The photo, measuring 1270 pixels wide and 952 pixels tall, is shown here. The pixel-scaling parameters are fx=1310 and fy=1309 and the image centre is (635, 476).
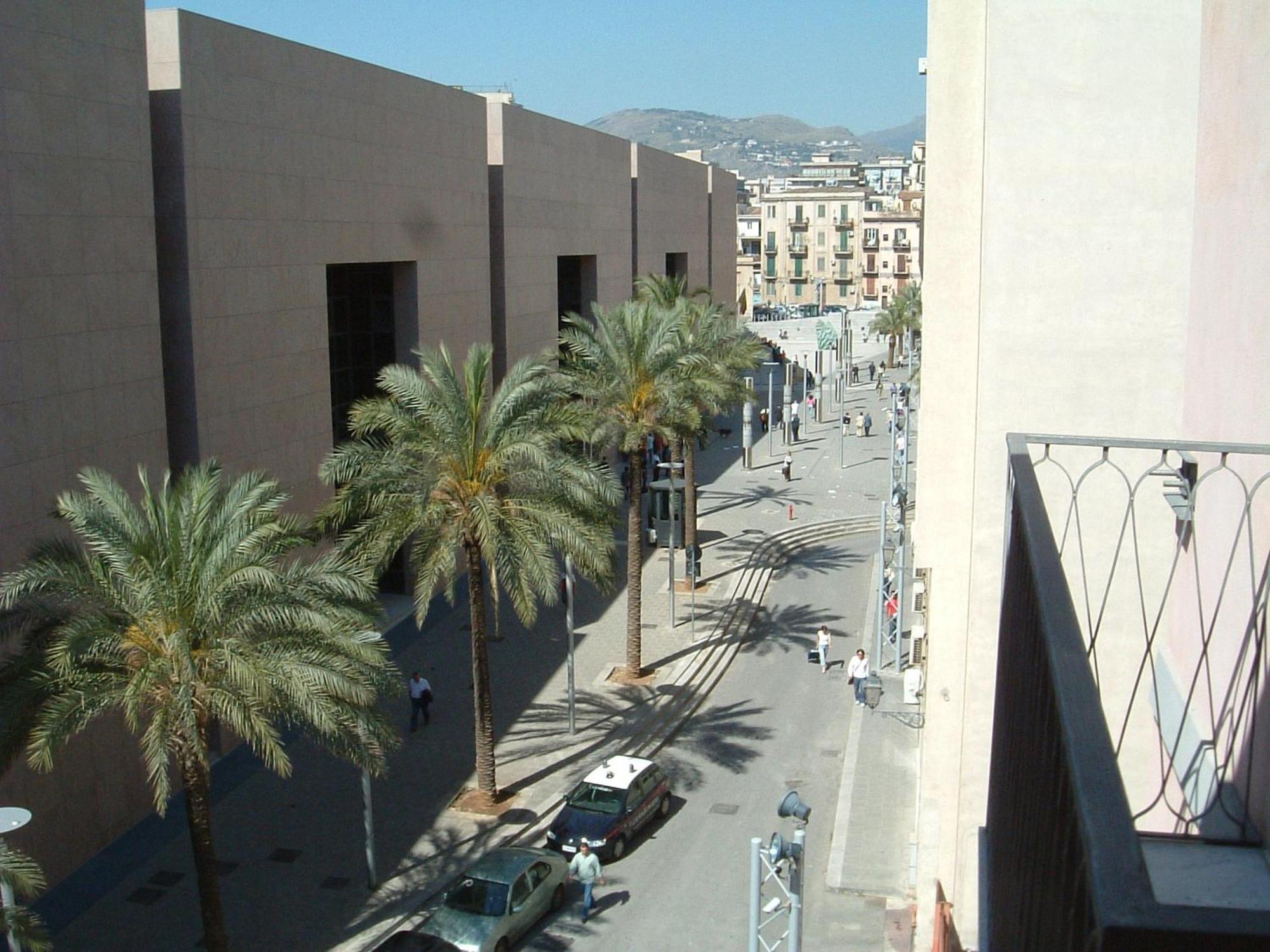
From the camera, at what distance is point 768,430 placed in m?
51.2

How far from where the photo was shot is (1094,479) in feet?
32.2

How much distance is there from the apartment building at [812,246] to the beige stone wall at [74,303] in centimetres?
9741

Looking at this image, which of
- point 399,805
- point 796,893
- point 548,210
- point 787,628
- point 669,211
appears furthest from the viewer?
point 669,211

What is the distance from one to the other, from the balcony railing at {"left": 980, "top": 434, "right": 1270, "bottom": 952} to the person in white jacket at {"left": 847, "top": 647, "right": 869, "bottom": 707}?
12.5 m

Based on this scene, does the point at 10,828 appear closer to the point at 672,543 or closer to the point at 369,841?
the point at 369,841

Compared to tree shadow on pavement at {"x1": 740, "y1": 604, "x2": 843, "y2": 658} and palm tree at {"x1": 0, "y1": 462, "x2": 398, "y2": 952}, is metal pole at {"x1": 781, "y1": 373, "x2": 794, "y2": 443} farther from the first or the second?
palm tree at {"x1": 0, "y1": 462, "x2": 398, "y2": 952}

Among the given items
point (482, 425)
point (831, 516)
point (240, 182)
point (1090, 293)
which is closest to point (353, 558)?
point (482, 425)

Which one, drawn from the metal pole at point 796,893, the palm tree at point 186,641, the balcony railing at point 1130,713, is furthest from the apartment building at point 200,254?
the balcony railing at point 1130,713

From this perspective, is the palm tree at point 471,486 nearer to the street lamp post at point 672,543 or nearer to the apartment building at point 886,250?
the street lamp post at point 672,543

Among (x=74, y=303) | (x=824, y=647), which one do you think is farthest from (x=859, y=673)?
(x=74, y=303)

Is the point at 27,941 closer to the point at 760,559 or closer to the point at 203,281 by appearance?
the point at 203,281

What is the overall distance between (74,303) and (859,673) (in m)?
13.7

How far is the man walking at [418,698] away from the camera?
851 inches

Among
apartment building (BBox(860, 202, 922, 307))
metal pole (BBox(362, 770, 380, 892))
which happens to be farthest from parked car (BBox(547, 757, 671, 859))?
apartment building (BBox(860, 202, 922, 307))
